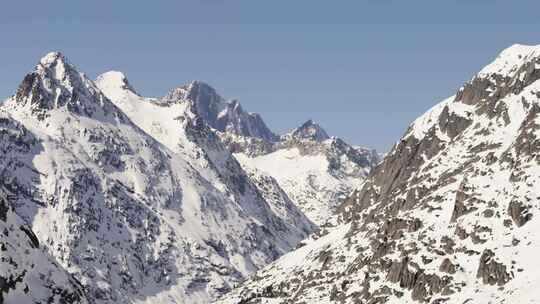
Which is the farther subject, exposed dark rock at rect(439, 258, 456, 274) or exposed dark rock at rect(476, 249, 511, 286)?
exposed dark rock at rect(439, 258, 456, 274)

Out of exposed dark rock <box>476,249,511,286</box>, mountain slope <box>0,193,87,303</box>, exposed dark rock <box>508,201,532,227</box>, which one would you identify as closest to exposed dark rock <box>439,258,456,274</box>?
exposed dark rock <box>476,249,511,286</box>

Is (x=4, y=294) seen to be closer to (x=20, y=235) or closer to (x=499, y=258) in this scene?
(x=20, y=235)

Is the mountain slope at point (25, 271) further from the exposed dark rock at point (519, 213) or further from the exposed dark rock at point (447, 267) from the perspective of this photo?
the exposed dark rock at point (519, 213)

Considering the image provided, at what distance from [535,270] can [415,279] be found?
3487 cm

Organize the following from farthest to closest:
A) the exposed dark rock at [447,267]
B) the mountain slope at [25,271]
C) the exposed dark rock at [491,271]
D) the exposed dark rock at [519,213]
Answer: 1. the exposed dark rock at [519,213]
2. the exposed dark rock at [447,267]
3. the exposed dark rock at [491,271]
4. the mountain slope at [25,271]

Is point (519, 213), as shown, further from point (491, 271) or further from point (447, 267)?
point (447, 267)

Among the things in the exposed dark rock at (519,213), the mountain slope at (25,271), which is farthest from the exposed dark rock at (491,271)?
the mountain slope at (25,271)

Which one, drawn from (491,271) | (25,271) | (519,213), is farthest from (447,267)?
(25,271)

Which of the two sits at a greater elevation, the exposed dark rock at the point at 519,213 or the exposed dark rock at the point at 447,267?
the exposed dark rock at the point at 519,213

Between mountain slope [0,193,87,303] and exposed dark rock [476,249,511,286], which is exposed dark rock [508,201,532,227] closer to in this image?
exposed dark rock [476,249,511,286]

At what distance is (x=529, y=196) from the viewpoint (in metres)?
194

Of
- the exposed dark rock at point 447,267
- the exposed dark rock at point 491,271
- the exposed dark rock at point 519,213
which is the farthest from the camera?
the exposed dark rock at point 519,213

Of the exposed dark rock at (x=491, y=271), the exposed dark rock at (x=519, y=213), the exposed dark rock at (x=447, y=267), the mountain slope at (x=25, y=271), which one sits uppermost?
the exposed dark rock at (x=519, y=213)

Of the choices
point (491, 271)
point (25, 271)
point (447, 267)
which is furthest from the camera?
point (447, 267)
